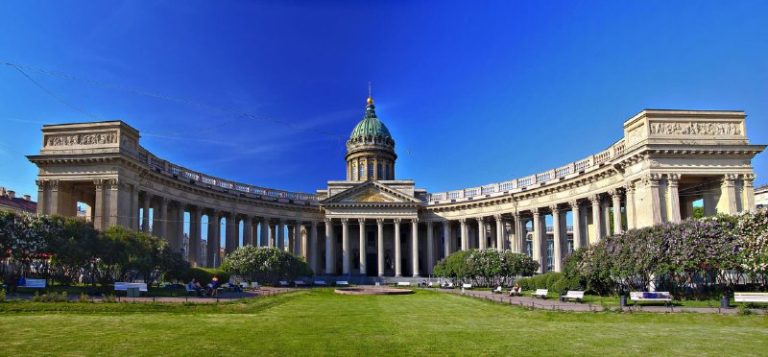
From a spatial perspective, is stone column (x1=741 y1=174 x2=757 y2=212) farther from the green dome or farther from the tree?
the green dome

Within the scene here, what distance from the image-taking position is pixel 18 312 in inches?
859

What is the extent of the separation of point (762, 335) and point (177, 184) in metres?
49.7

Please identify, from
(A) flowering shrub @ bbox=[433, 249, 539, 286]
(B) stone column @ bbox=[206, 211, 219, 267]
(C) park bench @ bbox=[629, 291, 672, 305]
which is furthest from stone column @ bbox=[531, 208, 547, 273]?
(B) stone column @ bbox=[206, 211, 219, 267]

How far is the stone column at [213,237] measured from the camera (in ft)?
201

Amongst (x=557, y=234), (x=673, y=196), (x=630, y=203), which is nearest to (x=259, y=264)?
(x=557, y=234)

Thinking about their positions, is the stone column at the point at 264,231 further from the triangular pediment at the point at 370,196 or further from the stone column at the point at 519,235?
the stone column at the point at 519,235

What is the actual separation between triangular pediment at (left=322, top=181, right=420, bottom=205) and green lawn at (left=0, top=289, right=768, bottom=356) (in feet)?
159

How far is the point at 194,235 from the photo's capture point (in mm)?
58281

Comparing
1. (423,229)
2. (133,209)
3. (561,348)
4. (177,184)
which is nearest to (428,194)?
(423,229)

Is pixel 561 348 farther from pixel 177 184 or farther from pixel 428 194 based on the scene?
pixel 428 194

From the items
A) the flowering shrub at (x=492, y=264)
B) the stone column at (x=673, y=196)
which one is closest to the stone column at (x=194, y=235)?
the flowering shrub at (x=492, y=264)

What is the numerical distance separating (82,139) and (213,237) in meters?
20.3

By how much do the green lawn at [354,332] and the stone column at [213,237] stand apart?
120ft

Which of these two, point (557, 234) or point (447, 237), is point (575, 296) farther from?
point (447, 237)
